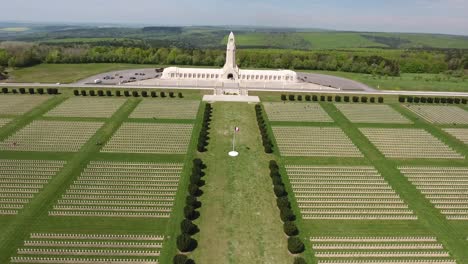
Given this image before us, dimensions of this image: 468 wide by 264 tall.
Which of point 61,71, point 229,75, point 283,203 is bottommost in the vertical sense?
point 283,203

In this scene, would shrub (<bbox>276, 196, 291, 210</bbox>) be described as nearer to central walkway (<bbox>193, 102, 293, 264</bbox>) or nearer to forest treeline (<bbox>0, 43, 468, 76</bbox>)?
central walkway (<bbox>193, 102, 293, 264</bbox>)

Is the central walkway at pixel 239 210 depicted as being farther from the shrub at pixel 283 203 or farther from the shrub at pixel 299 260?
the shrub at pixel 299 260

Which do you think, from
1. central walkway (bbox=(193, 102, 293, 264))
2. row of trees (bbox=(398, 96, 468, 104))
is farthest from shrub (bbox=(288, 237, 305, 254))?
row of trees (bbox=(398, 96, 468, 104))

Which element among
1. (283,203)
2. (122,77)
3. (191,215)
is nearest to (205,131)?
(191,215)

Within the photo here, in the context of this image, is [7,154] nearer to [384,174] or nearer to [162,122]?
[162,122]

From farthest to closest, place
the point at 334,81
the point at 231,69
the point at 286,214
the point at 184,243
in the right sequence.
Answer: the point at 334,81, the point at 231,69, the point at 286,214, the point at 184,243

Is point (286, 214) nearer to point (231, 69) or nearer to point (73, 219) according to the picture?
point (73, 219)

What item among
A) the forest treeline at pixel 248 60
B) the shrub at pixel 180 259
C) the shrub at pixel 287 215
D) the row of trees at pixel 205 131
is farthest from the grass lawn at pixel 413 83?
the shrub at pixel 180 259

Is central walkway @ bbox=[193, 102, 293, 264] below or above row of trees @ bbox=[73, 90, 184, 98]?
below
